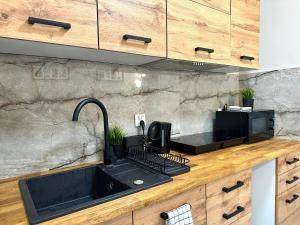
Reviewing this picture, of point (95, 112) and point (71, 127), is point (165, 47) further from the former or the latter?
point (71, 127)

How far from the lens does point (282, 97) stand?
1.97 m

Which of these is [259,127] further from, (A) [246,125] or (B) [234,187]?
(B) [234,187]

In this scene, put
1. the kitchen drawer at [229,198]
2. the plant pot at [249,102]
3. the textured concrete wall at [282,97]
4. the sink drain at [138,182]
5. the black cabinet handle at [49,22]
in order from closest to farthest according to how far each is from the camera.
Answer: the black cabinet handle at [49,22], the sink drain at [138,182], the kitchen drawer at [229,198], the textured concrete wall at [282,97], the plant pot at [249,102]

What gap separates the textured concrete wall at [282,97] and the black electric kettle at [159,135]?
109 centimetres

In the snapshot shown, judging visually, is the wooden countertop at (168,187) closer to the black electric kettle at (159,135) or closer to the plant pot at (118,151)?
the black electric kettle at (159,135)

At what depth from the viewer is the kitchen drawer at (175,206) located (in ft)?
2.82

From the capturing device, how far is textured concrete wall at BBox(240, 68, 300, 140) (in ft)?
6.20

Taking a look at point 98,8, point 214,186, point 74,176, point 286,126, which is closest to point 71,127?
point 74,176

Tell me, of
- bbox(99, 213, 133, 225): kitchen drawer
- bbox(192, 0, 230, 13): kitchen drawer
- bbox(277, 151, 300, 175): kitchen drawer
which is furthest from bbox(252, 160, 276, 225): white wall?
bbox(192, 0, 230, 13): kitchen drawer

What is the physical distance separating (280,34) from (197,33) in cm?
103

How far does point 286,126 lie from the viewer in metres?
1.96

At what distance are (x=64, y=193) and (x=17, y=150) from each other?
324 millimetres

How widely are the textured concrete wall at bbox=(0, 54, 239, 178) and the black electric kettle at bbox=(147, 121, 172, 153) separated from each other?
11cm

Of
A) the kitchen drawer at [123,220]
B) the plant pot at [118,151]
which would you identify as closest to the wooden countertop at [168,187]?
the kitchen drawer at [123,220]
